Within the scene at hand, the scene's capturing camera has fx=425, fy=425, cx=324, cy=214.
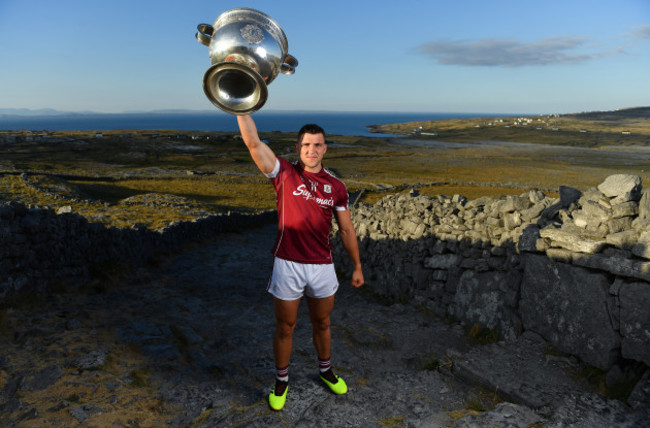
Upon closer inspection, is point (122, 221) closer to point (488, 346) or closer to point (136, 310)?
point (136, 310)

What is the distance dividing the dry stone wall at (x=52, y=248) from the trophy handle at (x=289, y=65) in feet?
20.1

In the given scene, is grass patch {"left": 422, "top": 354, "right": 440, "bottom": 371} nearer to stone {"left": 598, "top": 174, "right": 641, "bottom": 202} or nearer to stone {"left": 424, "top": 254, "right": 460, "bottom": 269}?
stone {"left": 424, "top": 254, "right": 460, "bottom": 269}

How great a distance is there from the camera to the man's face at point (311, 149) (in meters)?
4.08

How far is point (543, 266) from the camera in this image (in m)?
5.84

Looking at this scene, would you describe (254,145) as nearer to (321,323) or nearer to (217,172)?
(321,323)

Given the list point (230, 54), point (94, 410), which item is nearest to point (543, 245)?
point (230, 54)

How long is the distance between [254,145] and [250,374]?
309 centimetres

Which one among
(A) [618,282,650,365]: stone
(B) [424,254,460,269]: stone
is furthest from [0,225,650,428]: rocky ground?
(B) [424,254,460,269]: stone

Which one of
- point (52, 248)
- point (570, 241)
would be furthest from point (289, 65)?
point (52, 248)

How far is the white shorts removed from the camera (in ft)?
→ 13.2

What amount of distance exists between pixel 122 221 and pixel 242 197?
20308 millimetres

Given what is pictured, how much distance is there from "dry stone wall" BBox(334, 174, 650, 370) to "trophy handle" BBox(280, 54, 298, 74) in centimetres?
415

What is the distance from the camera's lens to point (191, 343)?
20.9 ft

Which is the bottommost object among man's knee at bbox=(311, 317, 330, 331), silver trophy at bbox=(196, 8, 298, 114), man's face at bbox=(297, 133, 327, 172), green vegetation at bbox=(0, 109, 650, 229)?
green vegetation at bbox=(0, 109, 650, 229)
